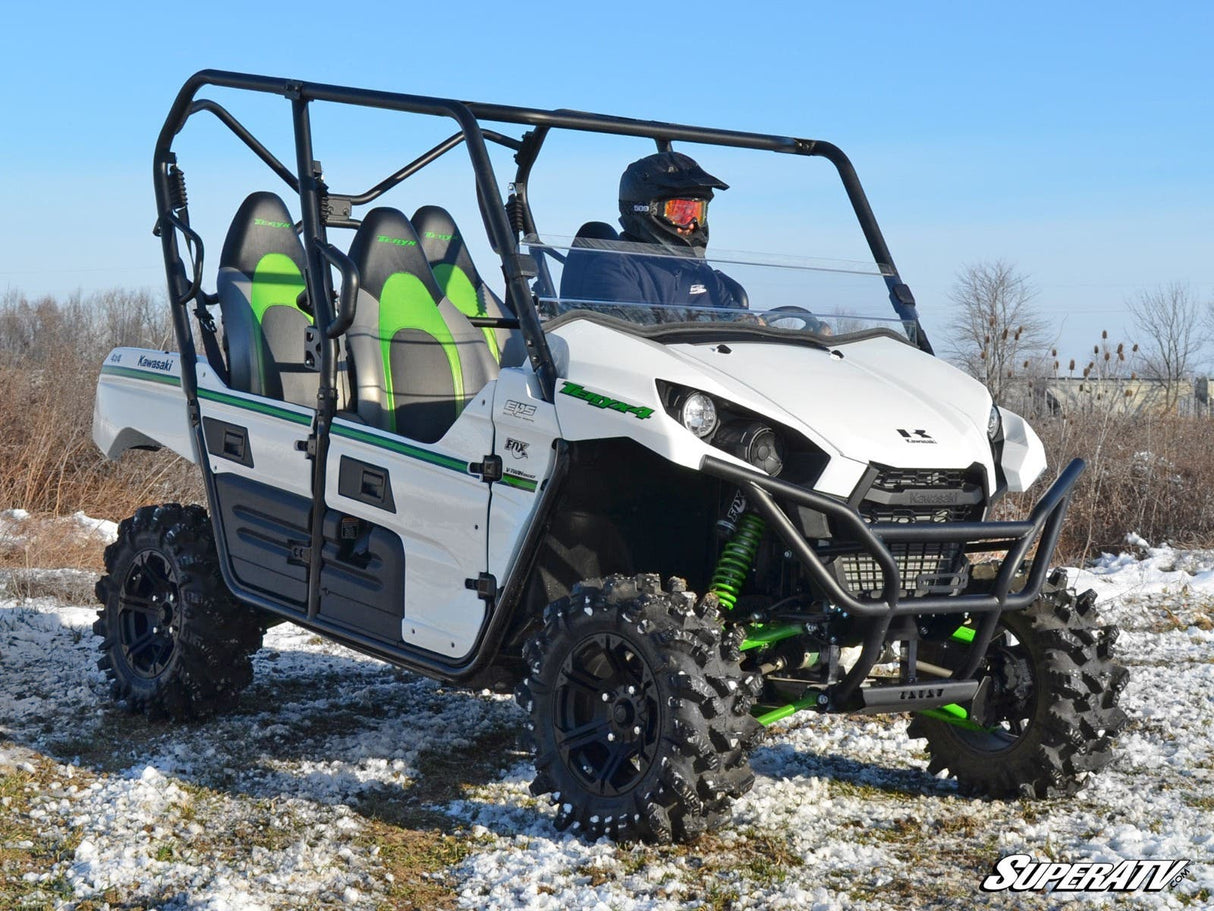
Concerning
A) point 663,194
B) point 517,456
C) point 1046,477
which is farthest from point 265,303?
point 1046,477

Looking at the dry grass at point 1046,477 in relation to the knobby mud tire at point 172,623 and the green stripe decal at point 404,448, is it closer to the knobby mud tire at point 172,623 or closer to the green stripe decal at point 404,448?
the knobby mud tire at point 172,623

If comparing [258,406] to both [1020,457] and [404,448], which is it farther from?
[1020,457]

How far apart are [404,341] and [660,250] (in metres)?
1.31

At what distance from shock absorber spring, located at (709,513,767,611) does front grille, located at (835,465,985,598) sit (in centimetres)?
25

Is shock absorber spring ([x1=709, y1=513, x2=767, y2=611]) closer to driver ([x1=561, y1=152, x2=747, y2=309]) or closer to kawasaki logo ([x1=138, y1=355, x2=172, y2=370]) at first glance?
driver ([x1=561, y1=152, x2=747, y2=309])

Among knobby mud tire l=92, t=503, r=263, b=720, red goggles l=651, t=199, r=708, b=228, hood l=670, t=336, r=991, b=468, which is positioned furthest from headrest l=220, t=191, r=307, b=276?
hood l=670, t=336, r=991, b=468

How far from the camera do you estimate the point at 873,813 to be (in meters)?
4.40

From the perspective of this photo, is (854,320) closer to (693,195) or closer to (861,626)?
(693,195)

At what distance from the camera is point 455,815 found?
439cm

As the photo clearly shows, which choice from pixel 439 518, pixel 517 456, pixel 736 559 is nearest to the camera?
pixel 736 559

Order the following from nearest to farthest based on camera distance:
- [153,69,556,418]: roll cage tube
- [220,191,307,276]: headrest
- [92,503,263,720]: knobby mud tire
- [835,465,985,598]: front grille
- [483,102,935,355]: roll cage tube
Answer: [835,465,985,598]: front grille, [153,69,556,418]: roll cage tube, [483,102,935,355]: roll cage tube, [92,503,263,720]: knobby mud tire, [220,191,307,276]: headrest

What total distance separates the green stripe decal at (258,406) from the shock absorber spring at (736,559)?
5.55ft

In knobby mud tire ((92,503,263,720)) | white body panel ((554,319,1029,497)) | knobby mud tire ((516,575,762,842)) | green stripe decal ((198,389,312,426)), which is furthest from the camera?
knobby mud tire ((92,503,263,720))

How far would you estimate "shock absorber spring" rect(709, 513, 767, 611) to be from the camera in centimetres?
410
